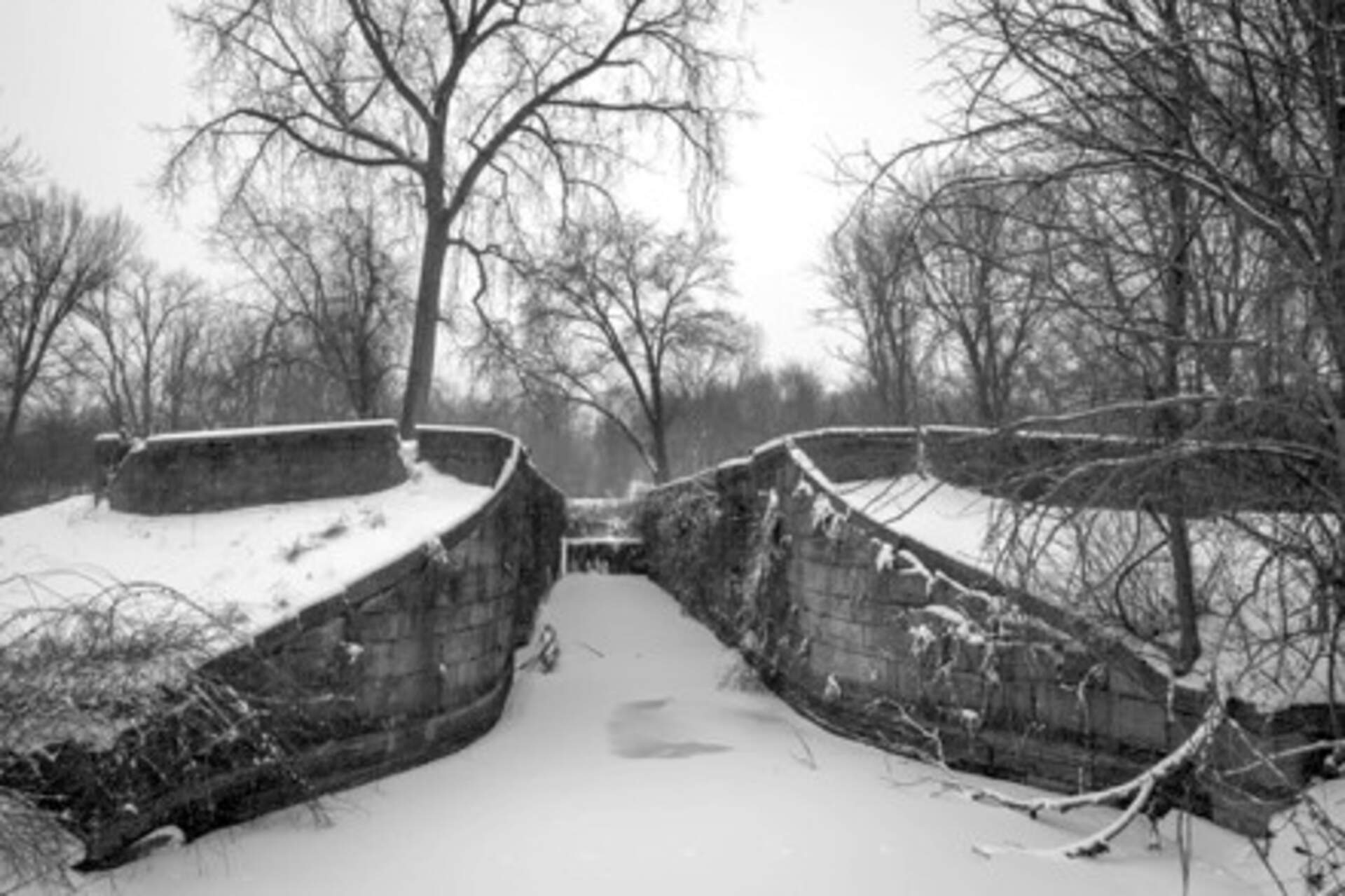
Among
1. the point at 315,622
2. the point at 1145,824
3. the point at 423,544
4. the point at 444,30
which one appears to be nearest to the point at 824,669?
the point at 1145,824

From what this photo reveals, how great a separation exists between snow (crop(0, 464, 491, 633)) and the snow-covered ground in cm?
171

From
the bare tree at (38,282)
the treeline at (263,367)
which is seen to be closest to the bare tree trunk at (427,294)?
the treeline at (263,367)

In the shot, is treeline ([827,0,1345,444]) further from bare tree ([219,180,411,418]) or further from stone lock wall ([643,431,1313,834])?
bare tree ([219,180,411,418])

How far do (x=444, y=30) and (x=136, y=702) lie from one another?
38.4 ft

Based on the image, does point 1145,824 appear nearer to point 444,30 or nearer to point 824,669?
point 824,669

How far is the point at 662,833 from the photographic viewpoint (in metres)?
6.89

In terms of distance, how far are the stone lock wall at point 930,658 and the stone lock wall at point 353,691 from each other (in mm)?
3152

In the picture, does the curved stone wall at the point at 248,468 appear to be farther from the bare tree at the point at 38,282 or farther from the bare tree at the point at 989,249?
the bare tree at the point at 38,282

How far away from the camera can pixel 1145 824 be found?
274 inches

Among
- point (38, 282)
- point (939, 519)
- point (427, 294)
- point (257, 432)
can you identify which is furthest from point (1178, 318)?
point (38, 282)

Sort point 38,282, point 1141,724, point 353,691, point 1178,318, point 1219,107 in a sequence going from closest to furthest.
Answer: point 1219,107 → point 1178,318 → point 1141,724 → point 353,691 → point 38,282

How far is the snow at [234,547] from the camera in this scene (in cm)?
770

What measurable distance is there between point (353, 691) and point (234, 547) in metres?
2.21

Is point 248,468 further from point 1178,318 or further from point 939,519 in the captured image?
point 1178,318
